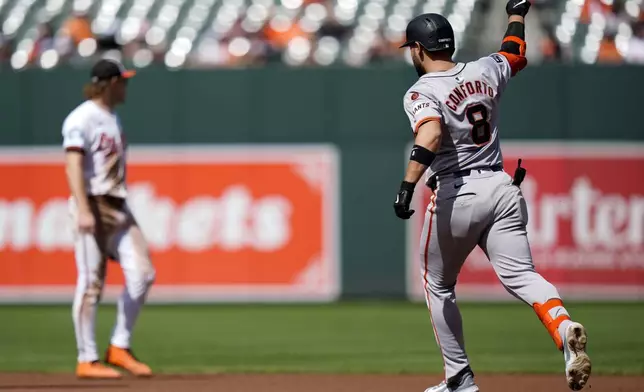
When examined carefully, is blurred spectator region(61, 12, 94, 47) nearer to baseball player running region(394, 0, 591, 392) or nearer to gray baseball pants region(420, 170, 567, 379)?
baseball player running region(394, 0, 591, 392)

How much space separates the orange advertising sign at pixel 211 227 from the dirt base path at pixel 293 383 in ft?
18.4

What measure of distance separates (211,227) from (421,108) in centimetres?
784

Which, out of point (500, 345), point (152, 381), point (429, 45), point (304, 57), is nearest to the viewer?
point (429, 45)

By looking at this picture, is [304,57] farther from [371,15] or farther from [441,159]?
[441,159]

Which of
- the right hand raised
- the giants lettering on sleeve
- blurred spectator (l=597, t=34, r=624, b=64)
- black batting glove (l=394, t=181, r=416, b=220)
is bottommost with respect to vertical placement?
the right hand raised

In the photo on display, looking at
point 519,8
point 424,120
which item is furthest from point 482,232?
point 519,8

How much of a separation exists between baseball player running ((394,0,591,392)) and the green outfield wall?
7.24 m

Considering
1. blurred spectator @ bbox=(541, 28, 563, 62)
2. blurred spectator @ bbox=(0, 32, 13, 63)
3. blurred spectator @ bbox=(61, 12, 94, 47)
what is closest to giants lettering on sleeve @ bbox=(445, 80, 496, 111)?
blurred spectator @ bbox=(541, 28, 563, 62)

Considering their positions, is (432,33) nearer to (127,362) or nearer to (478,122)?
(478,122)

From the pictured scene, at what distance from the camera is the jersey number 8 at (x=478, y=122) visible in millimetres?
5750

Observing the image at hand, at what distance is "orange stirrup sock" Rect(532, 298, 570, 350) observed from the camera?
5.45 metres

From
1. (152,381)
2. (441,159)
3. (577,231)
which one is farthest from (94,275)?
(577,231)

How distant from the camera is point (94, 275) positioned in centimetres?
756

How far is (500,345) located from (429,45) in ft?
13.3
